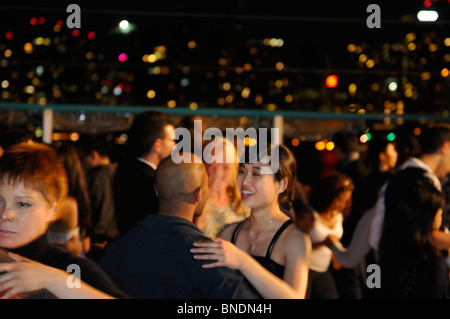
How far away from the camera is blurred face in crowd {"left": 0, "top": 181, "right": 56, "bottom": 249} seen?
203cm

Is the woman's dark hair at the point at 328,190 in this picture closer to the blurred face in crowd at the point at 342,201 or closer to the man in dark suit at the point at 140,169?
the blurred face in crowd at the point at 342,201

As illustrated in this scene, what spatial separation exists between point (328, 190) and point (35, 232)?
Answer: 3.55m

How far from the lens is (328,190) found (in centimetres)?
526

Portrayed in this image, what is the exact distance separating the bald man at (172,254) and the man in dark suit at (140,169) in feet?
4.88

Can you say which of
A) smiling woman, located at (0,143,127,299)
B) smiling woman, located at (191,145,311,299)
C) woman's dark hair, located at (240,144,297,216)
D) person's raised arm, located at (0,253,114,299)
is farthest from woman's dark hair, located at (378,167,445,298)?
person's raised arm, located at (0,253,114,299)

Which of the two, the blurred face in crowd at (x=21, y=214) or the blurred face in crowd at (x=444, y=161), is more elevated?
the blurred face in crowd at (x=444, y=161)

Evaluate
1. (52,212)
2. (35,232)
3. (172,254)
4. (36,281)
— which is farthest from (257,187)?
(36,281)

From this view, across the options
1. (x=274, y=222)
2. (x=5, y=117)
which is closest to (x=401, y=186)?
(x=274, y=222)

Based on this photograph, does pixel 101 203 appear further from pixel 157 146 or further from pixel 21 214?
pixel 21 214

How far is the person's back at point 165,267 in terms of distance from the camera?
2.29m

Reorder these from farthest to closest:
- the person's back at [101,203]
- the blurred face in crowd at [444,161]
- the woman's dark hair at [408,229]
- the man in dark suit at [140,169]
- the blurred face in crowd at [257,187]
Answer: the person's back at [101,203] → the blurred face in crowd at [444,161] → the man in dark suit at [140,169] → the woman's dark hair at [408,229] → the blurred face in crowd at [257,187]

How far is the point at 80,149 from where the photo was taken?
277 inches

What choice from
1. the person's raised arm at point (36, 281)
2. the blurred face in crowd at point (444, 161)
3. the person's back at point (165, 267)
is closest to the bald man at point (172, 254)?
the person's back at point (165, 267)

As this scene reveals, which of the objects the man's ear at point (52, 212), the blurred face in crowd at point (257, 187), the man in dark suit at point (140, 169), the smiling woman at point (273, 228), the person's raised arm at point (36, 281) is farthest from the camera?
the man in dark suit at point (140, 169)
